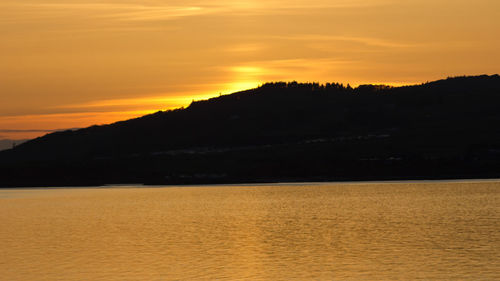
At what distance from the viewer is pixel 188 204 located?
109m

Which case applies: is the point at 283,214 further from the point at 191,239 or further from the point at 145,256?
the point at 145,256

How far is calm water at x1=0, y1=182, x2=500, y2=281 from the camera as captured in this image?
4259 cm

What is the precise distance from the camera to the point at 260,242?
57219mm

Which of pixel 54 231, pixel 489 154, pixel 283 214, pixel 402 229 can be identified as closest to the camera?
pixel 402 229

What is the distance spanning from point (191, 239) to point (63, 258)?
491 inches

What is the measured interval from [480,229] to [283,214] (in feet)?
89.7

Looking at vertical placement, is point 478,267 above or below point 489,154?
below

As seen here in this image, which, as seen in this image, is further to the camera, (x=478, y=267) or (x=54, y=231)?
(x=54, y=231)

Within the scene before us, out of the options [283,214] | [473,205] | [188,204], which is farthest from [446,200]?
[188,204]

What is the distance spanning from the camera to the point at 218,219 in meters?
79.9

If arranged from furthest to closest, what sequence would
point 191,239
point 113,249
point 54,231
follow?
point 54,231
point 191,239
point 113,249

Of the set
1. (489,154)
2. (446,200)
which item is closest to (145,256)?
(446,200)

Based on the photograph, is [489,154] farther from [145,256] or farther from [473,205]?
[145,256]

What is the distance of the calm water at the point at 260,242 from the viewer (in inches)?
1677
